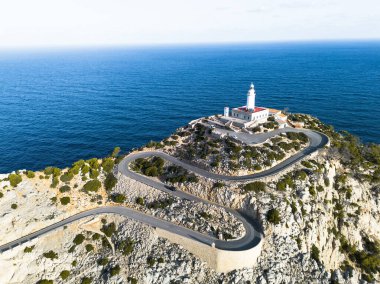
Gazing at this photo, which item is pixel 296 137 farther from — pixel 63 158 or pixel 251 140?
pixel 63 158

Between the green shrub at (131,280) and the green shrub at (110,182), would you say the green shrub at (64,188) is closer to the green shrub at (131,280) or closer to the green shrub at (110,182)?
the green shrub at (110,182)

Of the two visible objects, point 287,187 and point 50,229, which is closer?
point 50,229

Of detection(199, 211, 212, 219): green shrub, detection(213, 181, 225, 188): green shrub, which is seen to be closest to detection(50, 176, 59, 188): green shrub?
detection(199, 211, 212, 219): green shrub

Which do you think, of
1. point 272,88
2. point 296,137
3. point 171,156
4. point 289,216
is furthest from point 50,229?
point 272,88

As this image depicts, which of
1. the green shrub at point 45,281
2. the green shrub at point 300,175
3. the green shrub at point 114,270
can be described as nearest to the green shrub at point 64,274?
the green shrub at point 45,281

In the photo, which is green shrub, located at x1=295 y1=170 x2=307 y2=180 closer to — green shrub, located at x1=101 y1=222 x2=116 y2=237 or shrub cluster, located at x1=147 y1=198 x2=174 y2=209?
shrub cluster, located at x1=147 y1=198 x2=174 y2=209
